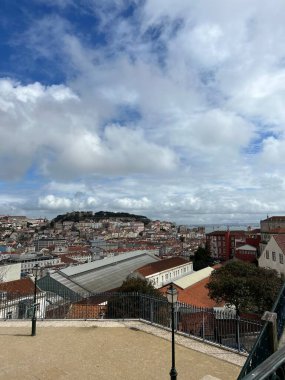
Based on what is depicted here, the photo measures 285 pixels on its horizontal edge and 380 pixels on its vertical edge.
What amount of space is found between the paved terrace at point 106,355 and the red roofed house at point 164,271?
118 ft

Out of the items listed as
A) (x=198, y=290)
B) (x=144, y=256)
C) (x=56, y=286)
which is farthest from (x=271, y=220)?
(x=56, y=286)

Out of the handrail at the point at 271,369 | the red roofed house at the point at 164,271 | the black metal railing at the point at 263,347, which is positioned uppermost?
the handrail at the point at 271,369

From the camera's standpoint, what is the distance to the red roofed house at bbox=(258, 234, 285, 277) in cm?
3416

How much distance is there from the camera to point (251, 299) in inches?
792

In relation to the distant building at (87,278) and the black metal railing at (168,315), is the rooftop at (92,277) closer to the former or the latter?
the distant building at (87,278)

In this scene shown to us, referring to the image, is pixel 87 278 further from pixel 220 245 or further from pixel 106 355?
pixel 220 245

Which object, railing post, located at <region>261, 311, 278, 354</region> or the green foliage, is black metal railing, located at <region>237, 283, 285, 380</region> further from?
the green foliage

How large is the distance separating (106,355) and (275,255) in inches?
1193

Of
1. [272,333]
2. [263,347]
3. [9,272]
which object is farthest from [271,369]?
[9,272]

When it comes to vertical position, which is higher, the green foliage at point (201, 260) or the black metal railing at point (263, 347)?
the black metal railing at point (263, 347)

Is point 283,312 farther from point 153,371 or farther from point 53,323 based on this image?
point 53,323

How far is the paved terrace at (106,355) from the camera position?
8.26 metres

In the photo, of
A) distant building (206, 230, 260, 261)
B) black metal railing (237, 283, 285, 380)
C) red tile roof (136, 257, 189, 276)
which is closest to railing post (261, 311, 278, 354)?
black metal railing (237, 283, 285, 380)

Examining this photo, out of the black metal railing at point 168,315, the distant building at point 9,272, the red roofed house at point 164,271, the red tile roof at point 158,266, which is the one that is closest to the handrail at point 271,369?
the black metal railing at point 168,315
